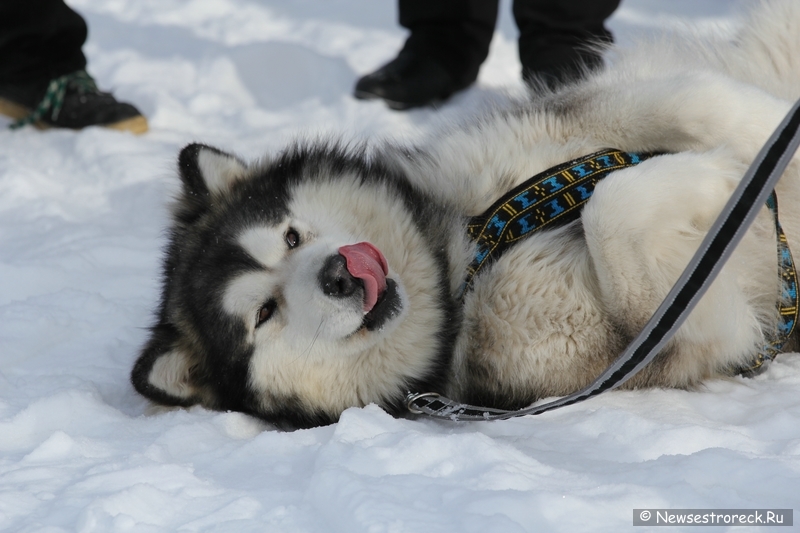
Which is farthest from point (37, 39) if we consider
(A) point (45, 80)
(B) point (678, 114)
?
(B) point (678, 114)

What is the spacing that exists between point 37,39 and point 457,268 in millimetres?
3253

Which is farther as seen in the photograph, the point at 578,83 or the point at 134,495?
the point at 578,83

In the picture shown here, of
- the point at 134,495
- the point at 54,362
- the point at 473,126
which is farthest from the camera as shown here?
the point at 473,126

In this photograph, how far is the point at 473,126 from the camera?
8.38 feet

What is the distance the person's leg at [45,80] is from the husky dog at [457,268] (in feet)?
6.68

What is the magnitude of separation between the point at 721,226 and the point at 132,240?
258 cm

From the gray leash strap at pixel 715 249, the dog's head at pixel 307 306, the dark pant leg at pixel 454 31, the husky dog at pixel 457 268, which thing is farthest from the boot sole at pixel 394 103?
the gray leash strap at pixel 715 249

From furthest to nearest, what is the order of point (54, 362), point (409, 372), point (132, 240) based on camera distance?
1. point (132, 240)
2. point (54, 362)
3. point (409, 372)

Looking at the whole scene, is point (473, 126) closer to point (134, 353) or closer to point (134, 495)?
point (134, 353)

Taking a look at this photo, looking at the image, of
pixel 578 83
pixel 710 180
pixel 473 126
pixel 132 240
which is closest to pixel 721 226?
pixel 710 180

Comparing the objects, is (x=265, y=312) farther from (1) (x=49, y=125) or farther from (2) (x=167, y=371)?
(1) (x=49, y=125)

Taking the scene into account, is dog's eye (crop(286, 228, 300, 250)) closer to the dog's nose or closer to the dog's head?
the dog's head

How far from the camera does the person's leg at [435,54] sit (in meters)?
4.60

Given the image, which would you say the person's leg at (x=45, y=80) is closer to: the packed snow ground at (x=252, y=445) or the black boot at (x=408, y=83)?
the packed snow ground at (x=252, y=445)
